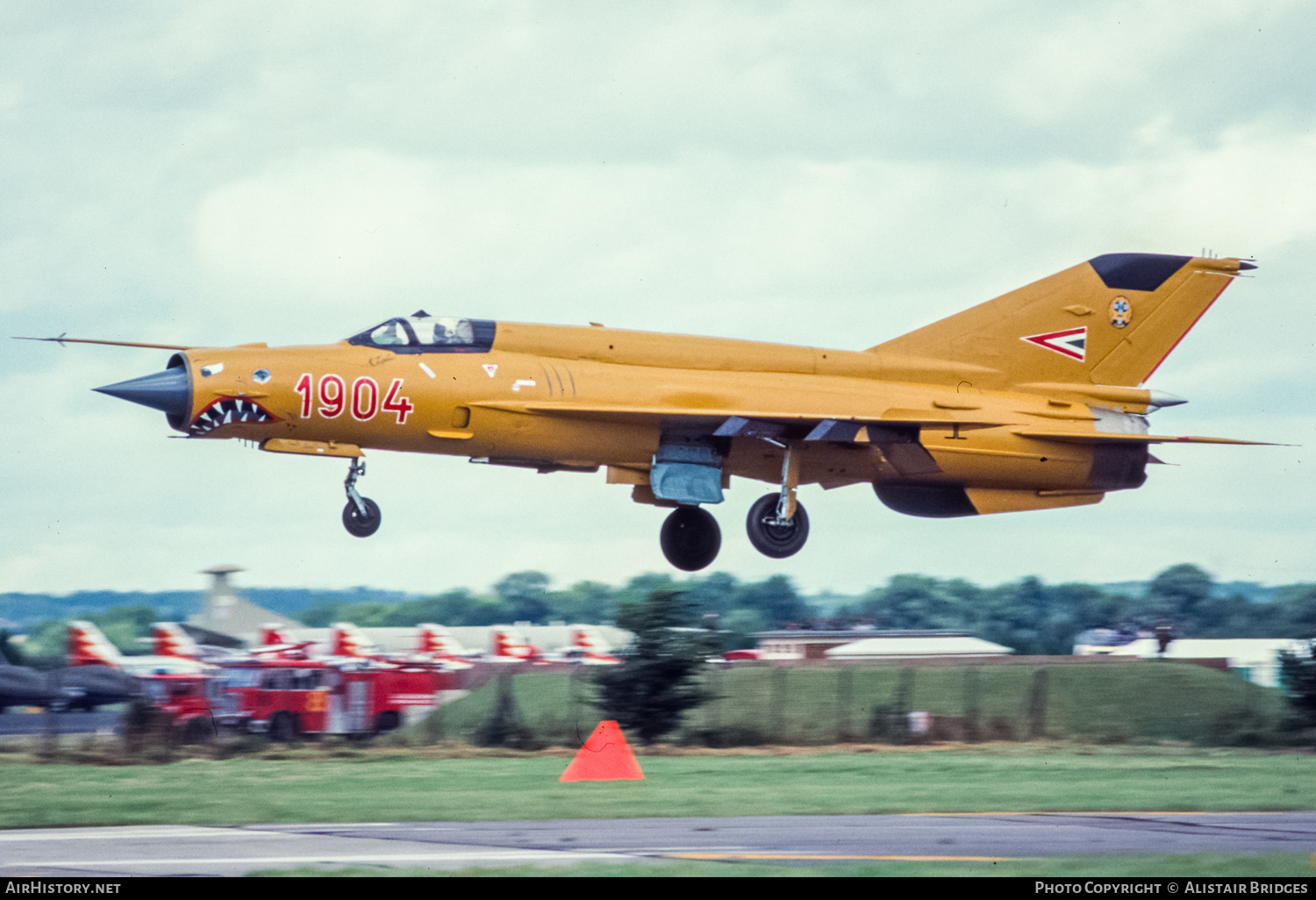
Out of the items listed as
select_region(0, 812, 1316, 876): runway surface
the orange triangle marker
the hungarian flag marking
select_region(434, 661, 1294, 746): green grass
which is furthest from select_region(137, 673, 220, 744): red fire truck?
the hungarian flag marking

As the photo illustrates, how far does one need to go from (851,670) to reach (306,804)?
1337 centimetres

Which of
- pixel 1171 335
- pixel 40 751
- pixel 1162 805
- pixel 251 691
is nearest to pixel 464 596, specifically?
pixel 251 691

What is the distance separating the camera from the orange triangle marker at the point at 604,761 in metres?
18.7

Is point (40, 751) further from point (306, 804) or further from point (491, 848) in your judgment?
point (491, 848)

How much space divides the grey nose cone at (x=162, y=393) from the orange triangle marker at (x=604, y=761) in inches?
267

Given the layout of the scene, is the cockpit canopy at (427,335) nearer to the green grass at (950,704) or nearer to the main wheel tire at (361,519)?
the main wheel tire at (361,519)

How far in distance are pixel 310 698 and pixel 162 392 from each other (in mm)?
11149

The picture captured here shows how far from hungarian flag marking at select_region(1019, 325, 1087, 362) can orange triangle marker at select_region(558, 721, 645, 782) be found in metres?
8.90

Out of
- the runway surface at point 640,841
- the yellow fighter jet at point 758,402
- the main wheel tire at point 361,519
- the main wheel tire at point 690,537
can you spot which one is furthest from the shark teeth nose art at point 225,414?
the main wheel tire at point 690,537

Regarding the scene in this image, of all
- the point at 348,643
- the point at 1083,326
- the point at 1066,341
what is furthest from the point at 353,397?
the point at 348,643

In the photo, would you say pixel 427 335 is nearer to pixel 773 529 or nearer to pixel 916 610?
pixel 773 529

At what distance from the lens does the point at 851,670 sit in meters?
27.6

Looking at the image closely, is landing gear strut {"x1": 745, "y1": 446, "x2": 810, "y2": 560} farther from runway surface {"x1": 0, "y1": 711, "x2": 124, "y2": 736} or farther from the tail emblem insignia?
runway surface {"x1": 0, "y1": 711, "x2": 124, "y2": 736}

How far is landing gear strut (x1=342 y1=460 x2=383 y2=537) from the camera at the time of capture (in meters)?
19.1
